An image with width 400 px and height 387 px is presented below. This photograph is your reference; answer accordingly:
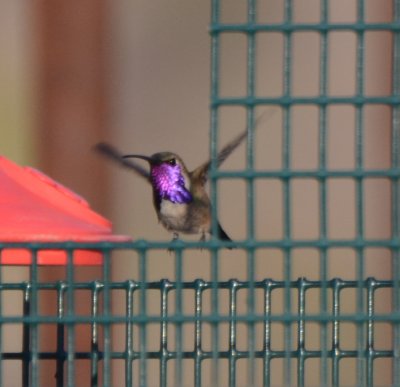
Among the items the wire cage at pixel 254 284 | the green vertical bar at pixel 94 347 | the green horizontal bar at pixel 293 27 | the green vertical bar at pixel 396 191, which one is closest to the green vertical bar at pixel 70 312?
the wire cage at pixel 254 284

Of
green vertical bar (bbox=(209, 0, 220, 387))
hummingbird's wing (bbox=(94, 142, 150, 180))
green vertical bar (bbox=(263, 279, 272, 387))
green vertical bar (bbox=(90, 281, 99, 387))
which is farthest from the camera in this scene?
hummingbird's wing (bbox=(94, 142, 150, 180))

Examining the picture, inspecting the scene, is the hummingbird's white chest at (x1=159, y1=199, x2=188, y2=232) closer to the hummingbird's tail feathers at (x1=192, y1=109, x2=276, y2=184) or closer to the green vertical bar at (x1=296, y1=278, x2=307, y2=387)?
the hummingbird's tail feathers at (x1=192, y1=109, x2=276, y2=184)

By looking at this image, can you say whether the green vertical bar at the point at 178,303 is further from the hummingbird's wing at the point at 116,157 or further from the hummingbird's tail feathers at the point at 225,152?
the hummingbird's wing at the point at 116,157

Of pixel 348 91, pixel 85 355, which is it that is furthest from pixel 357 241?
pixel 348 91

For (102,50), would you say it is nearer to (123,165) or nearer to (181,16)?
(181,16)

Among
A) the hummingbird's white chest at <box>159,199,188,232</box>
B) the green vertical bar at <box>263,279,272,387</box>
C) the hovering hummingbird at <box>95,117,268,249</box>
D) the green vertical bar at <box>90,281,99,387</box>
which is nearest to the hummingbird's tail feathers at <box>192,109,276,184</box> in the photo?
the hovering hummingbird at <box>95,117,268,249</box>

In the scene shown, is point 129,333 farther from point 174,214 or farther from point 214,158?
point 174,214

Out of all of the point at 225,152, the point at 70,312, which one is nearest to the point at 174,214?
the point at 225,152
